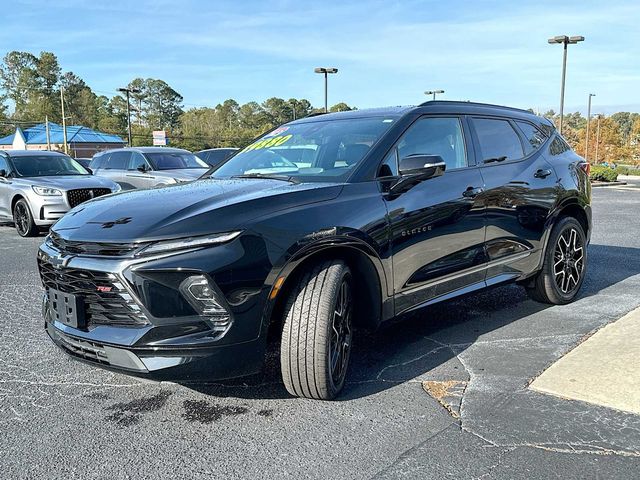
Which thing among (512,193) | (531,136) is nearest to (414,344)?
(512,193)

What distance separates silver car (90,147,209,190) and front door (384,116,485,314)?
29.7 ft

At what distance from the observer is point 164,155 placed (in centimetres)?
1334

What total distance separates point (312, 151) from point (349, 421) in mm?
1899

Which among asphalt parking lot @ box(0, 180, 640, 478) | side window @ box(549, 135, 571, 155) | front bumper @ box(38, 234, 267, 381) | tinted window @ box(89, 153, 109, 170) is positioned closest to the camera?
asphalt parking lot @ box(0, 180, 640, 478)

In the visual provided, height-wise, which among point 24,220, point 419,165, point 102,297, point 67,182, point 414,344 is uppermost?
point 419,165

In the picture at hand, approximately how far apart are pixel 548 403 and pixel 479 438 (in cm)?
64

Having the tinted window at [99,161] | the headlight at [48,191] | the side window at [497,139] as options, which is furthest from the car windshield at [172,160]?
the side window at [497,139]

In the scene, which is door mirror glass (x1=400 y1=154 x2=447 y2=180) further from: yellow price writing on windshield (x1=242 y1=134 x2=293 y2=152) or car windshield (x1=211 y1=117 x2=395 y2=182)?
yellow price writing on windshield (x1=242 y1=134 x2=293 y2=152)

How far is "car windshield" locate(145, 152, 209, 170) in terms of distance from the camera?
13.1m

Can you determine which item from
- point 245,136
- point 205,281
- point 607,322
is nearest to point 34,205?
point 205,281

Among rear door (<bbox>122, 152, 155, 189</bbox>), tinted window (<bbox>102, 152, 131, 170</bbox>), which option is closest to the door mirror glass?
rear door (<bbox>122, 152, 155, 189</bbox>)

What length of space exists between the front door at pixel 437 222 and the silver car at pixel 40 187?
7693mm

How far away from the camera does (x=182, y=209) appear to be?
299 cm

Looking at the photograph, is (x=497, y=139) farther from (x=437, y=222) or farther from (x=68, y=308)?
(x=68, y=308)
